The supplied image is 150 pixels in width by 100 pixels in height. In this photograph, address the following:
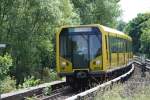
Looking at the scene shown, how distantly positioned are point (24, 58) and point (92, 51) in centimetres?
1024

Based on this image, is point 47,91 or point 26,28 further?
point 26,28

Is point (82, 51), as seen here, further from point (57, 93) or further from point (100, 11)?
point (100, 11)

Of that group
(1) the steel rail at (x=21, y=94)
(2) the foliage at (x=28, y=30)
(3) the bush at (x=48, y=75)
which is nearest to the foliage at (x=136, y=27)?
(3) the bush at (x=48, y=75)

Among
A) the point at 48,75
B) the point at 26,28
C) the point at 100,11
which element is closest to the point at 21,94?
the point at 26,28

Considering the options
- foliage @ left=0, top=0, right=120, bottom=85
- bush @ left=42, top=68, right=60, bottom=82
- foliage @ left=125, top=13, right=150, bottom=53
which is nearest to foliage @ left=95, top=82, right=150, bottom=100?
foliage @ left=0, top=0, right=120, bottom=85

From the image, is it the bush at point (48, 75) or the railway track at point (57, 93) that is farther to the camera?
the bush at point (48, 75)

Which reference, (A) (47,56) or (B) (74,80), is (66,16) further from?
(B) (74,80)

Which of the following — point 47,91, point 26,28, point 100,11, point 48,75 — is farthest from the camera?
point 100,11

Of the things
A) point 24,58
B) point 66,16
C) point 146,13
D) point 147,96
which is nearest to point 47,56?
point 66,16

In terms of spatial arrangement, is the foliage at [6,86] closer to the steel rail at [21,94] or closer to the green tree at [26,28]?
the steel rail at [21,94]

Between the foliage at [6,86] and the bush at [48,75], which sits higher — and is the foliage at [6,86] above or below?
above

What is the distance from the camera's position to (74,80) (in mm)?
24984

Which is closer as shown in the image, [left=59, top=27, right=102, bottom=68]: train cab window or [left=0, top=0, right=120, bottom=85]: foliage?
[left=59, top=27, right=102, bottom=68]: train cab window

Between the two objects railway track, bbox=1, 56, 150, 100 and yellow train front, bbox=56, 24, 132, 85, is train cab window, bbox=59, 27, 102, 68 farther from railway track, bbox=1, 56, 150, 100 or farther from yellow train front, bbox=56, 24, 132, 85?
railway track, bbox=1, 56, 150, 100
